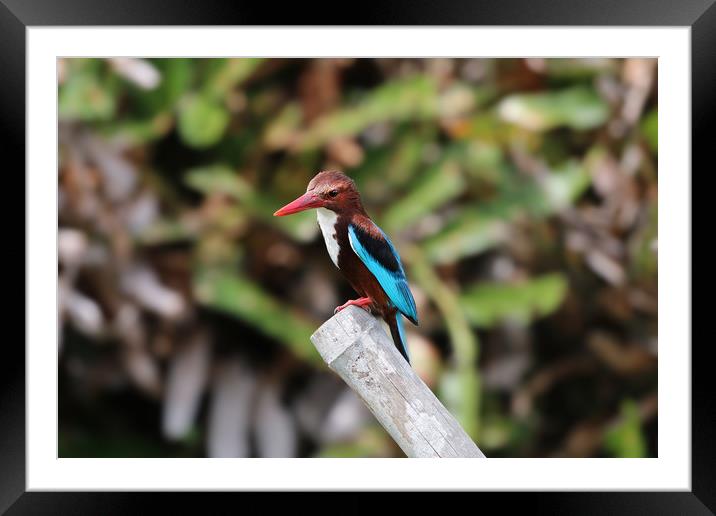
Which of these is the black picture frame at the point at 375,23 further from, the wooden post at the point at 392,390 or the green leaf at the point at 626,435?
the green leaf at the point at 626,435

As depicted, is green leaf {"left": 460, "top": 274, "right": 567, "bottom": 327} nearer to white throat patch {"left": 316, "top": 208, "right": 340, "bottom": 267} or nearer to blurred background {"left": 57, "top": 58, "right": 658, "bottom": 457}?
blurred background {"left": 57, "top": 58, "right": 658, "bottom": 457}

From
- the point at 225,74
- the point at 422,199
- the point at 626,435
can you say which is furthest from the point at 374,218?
the point at 626,435

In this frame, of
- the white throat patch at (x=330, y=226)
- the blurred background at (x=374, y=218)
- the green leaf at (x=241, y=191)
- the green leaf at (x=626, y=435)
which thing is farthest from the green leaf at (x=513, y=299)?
the white throat patch at (x=330, y=226)

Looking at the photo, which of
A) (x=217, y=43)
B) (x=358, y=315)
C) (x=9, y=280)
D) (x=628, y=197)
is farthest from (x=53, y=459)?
(x=628, y=197)

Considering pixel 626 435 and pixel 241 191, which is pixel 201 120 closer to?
pixel 241 191

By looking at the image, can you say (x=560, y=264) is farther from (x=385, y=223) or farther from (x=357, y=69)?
(x=357, y=69)

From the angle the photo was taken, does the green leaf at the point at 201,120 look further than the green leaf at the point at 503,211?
No

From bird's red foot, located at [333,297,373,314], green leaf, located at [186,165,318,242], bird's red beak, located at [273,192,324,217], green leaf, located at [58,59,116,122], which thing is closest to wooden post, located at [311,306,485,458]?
bird's red foot, located at [333,297,373,314]

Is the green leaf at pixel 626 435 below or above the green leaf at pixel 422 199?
below
